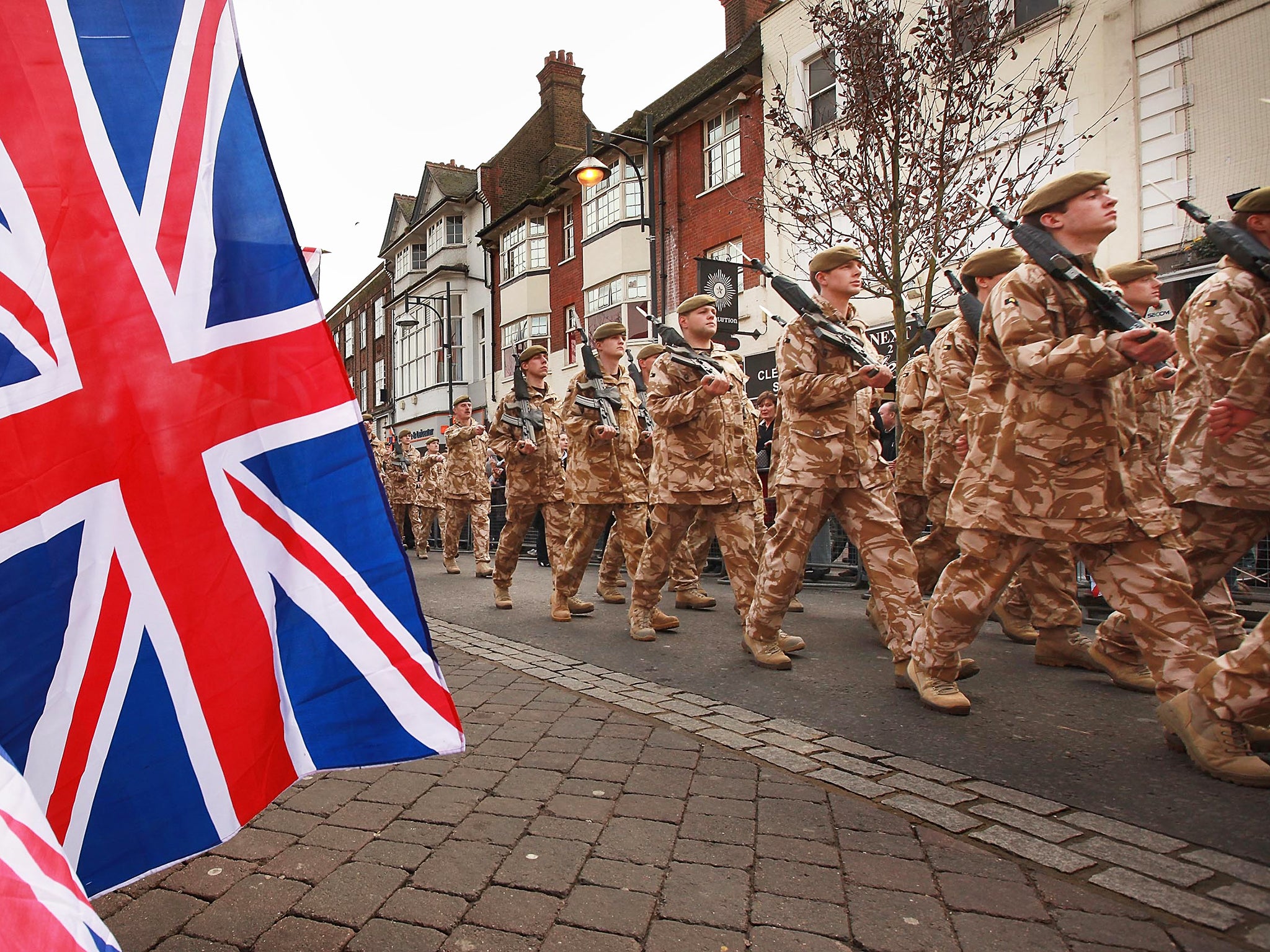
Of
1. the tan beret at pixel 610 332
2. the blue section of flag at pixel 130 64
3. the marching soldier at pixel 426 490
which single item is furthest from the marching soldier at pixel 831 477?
the marching soldier at pixel 426 490

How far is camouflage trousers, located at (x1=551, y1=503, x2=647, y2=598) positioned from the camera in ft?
25.5

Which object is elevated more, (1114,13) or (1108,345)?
(1114,13)

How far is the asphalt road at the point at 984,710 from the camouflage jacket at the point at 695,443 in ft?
3.47

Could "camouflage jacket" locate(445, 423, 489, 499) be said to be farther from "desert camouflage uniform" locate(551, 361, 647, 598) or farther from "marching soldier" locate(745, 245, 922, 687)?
"marching soldier" locate(745, 245, 922, 687)

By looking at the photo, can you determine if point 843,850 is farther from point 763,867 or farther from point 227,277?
point 227,277

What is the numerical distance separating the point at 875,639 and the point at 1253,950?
4311 millimetres

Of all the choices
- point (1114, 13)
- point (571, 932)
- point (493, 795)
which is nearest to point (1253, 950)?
point (571, 932)

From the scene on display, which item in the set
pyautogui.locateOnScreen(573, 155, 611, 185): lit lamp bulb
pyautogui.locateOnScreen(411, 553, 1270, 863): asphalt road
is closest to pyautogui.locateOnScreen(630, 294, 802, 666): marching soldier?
pyautogui.locateOnScreen(411, 553, 1270, 863): asphalt road

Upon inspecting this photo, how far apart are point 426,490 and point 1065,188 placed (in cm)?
1416

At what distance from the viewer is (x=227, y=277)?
5.56ft

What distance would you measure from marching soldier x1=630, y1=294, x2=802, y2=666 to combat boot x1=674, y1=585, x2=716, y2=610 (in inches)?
64.0

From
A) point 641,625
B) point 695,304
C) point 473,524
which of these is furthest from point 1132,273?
point 473,524

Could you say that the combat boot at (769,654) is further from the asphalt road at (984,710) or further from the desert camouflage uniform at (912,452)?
the desert camouflage uniform at (912,452)

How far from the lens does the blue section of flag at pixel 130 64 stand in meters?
1.55
